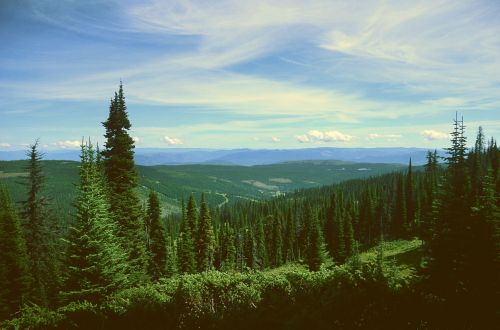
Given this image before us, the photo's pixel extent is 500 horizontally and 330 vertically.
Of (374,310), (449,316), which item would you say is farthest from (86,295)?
(449,316)

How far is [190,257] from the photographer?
53906 mm

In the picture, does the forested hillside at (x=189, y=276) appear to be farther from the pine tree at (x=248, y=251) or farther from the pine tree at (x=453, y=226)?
the pine tree at (x=248, y=251)

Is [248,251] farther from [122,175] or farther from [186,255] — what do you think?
[122,175]

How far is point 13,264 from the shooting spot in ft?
102

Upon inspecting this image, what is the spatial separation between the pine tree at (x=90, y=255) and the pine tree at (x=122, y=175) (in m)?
6.99

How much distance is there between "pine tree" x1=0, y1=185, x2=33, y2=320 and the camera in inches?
1158

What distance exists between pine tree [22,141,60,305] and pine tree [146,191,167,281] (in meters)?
13.3

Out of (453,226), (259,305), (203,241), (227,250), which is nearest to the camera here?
(259,305)

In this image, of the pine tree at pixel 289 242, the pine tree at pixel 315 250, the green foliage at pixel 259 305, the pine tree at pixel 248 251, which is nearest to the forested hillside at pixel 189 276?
the green foliage at pixel 259 305

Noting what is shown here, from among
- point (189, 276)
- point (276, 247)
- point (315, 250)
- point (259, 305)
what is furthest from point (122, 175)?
point (276, 247)

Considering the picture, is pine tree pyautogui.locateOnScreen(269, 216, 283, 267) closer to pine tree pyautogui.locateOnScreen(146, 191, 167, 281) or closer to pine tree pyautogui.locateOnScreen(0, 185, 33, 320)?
pine tree pyautogui.locateOnScreen(146, 191, 167, 281)

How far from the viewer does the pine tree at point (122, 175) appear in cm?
3067

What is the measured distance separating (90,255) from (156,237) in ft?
89.7

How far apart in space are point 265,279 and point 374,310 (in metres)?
5.70
